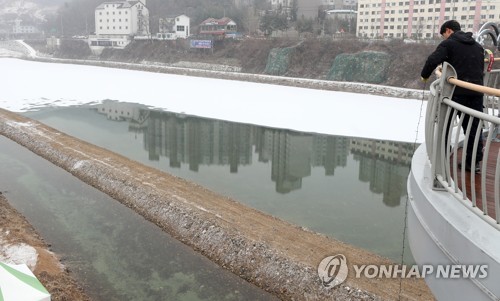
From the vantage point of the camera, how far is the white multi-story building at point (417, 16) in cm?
5297

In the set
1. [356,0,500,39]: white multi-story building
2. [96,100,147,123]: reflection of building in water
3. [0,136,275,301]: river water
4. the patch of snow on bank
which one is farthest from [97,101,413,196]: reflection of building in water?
[356,0,500,39]: white multi-story building

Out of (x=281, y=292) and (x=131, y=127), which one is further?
(x=131, y=127)

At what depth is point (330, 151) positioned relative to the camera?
18.4 m

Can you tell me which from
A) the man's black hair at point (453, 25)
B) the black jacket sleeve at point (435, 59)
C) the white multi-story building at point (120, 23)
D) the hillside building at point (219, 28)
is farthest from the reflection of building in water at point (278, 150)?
the white multi-story building at point (120, 23)

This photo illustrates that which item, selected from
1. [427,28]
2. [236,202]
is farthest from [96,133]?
[427,28]

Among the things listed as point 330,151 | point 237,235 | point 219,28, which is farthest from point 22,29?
point 237,235

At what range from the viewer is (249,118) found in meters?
24.6

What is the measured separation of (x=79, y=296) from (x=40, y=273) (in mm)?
1024

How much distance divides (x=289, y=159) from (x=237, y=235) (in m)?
7.70

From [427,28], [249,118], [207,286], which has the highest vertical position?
[427,28]

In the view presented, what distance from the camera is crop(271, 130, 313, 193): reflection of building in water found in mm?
14505

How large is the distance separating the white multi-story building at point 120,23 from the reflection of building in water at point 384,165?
65.5 metres

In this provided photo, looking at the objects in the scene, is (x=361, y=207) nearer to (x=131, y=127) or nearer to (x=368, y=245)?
(x=368, y=245)

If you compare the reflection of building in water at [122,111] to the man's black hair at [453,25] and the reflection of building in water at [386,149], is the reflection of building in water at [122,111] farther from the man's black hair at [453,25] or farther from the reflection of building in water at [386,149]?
the man's black hair at [453,25]
